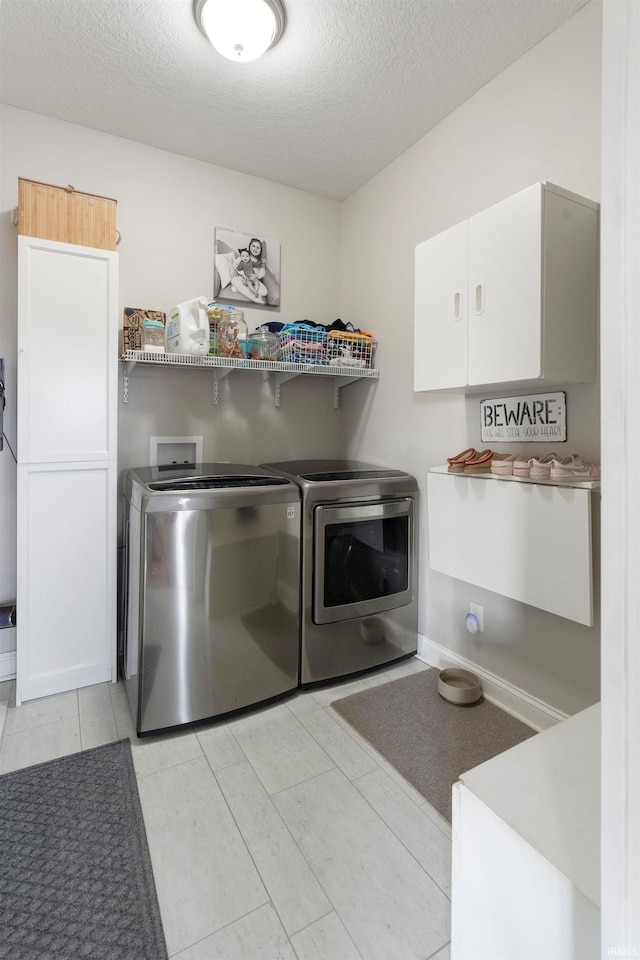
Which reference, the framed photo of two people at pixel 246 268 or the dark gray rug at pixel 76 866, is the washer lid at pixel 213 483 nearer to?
the dark gray rug at pixel 76 866

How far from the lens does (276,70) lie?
188 centimetres

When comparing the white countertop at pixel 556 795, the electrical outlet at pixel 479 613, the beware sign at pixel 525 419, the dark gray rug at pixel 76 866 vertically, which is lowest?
the dark gray rug at pixel 76 866

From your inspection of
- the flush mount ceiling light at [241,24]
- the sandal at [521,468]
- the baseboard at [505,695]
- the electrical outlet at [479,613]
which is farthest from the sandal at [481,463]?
the flush mount ceiling light at [241,24]

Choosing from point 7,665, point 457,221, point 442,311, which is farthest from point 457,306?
point 7,665

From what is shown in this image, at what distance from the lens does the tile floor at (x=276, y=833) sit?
1.08 meters

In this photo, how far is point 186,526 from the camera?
1.73m

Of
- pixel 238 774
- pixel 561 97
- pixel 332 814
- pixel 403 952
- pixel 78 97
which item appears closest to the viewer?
pixel 403 952

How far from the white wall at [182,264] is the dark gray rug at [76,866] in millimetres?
1028

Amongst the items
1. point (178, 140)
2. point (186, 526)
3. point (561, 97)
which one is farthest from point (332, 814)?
point (178, 140)

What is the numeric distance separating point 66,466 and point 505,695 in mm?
2108

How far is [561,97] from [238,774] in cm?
265

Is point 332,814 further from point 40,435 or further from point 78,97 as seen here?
point 78,97

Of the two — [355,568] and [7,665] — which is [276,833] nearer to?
[355,568]

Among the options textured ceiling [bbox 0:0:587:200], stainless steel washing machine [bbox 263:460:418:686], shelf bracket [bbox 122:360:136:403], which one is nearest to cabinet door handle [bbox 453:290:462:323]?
stainless steel washing machine [bbox 263:460:418:686]
